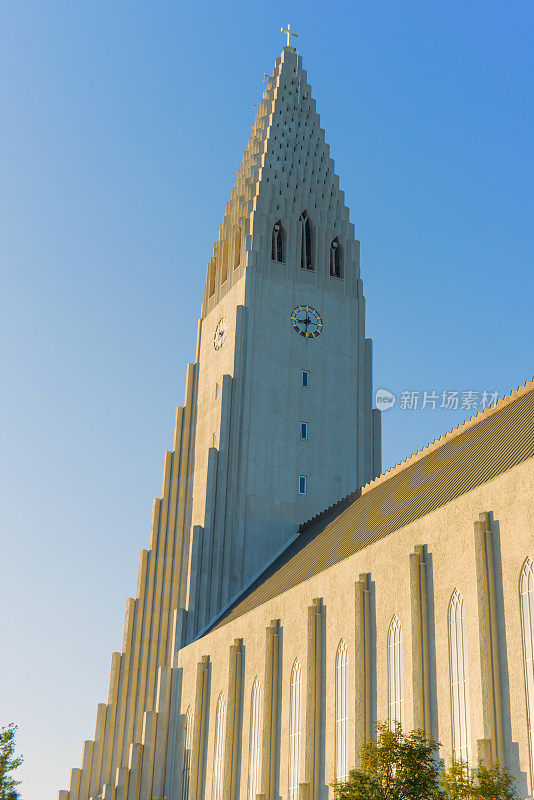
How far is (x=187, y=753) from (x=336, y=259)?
31651 mm

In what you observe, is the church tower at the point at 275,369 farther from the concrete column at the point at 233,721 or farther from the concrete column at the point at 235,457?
the concrete column at the point at 233,721

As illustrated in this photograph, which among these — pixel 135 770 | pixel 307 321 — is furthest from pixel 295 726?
pixel 307 321

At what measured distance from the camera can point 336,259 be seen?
66.9 meters

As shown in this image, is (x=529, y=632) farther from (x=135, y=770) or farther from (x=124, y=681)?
(x=124, y=681)

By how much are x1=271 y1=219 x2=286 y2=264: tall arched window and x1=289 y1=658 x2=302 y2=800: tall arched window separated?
29793 millimetres

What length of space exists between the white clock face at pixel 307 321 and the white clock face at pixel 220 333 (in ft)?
13.6

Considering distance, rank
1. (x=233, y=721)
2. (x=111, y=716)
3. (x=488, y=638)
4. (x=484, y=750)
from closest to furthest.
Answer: (x=484, y=750) < (x=488, y=638) < (x=233, y=721) < (x=111, y=716)

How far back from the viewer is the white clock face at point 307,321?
6303 centimetres

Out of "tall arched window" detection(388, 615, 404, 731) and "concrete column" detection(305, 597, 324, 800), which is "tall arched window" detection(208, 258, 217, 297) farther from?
"tall arched window" detection(388, 615, 404, 731)

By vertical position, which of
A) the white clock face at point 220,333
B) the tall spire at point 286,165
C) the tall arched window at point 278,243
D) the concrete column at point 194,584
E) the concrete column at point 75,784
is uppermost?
the tall spire at point 286,165

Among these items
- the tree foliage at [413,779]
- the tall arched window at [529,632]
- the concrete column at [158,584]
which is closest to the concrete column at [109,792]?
the concrete column at [158,584]

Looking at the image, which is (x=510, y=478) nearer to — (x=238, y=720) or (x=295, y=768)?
(x=295, y=768)

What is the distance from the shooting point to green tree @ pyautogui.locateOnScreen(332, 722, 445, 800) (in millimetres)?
25812

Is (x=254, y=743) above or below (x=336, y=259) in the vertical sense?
below
